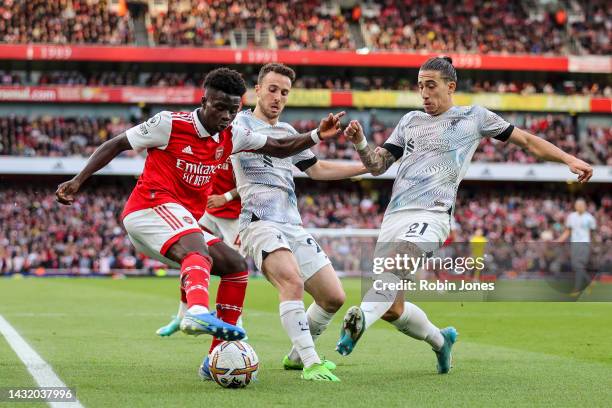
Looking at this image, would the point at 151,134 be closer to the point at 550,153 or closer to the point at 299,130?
the point at 550,153

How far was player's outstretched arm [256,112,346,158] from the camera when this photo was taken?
793 centimetres

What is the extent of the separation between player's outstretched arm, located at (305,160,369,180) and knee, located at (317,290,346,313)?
107 cm

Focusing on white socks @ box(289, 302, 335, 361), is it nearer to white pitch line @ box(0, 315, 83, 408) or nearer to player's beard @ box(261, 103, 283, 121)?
player's beard @ box(261, 103, 283, 121)

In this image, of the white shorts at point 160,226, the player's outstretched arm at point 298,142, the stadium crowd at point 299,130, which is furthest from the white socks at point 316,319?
the stadium crowd at point 299,130

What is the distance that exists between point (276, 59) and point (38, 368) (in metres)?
40.1

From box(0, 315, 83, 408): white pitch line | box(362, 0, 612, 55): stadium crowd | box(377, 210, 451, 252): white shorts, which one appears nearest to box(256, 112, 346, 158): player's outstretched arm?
box(377, 210, 451, 252): white shorts

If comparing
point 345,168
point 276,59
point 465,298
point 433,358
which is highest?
point 276,59

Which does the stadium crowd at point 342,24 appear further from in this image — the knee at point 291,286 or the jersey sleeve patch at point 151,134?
the jersey sleeve patch at point 151,134

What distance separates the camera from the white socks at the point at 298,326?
7.82 m

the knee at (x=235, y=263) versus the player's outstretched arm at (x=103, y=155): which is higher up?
the player's outstretched arm at (x=103, y=155)

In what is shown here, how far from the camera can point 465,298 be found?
23250 millimetres

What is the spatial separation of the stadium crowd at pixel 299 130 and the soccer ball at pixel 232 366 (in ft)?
120

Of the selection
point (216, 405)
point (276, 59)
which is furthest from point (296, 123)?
point (216, 405)

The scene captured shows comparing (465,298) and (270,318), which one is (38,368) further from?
(465,298)
